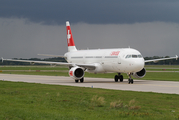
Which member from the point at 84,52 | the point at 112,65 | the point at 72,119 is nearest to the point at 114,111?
the point at 72,119

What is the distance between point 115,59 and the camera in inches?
1528

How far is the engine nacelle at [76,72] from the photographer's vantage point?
3946 centimetres

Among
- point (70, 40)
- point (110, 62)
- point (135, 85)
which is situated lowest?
point (135, 85)

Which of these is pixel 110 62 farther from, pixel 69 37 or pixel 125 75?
pixel 125 75

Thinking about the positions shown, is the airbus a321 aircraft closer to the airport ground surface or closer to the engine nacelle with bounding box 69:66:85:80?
the engine nacelle with bounding box 69:66:85:80

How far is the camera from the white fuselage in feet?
119

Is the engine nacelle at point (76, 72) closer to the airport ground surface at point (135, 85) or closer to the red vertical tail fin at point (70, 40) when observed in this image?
the airport ground surface at point (135, 85)

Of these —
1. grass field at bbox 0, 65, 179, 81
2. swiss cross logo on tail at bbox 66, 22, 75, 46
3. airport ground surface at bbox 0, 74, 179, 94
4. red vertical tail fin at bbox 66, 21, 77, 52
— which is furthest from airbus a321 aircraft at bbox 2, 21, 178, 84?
grass field at bbox 0, 65, 179, 81

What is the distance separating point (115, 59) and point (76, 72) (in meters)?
5.64

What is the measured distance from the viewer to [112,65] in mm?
39375

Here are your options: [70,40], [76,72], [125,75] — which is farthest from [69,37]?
[125,75]

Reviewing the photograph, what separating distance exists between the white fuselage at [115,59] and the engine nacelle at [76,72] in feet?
9.66

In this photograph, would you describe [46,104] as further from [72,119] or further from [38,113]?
[72,119]

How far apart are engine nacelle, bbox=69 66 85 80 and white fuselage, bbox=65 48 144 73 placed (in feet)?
9.66
